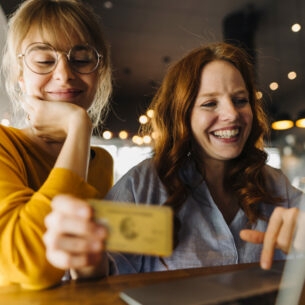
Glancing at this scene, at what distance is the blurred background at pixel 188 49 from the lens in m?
0.42

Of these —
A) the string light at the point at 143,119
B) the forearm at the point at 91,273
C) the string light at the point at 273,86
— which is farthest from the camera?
the string light at the point at 273,86

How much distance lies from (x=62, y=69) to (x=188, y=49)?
0.21 meters

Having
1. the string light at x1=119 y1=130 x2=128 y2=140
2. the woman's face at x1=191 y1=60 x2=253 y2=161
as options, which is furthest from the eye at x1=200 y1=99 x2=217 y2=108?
the string light at x1=119 y1=130 x2=128 y2=140

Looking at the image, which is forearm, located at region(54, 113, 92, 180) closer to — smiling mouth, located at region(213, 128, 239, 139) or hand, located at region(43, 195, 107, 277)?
hand, located at region(43, 195, 107, 277)

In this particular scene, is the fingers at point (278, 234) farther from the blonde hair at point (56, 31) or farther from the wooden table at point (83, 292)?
the blonde hair at point (56, 31)

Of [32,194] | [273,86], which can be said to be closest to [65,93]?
[32,194]

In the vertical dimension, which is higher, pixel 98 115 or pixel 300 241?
pixel 98 115

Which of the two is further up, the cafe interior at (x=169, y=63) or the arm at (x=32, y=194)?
the cafe interior at (x=169, y=63)

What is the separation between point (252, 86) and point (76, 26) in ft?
0.92

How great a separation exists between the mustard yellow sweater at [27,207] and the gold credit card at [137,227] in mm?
83

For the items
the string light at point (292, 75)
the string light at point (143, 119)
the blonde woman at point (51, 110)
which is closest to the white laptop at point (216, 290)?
the blonde woman at point (51, 110)

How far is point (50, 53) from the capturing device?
1.19ft

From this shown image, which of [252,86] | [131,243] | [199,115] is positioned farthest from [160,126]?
[131,243]

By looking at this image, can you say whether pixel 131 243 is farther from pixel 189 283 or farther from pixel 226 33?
pixel 226 33
